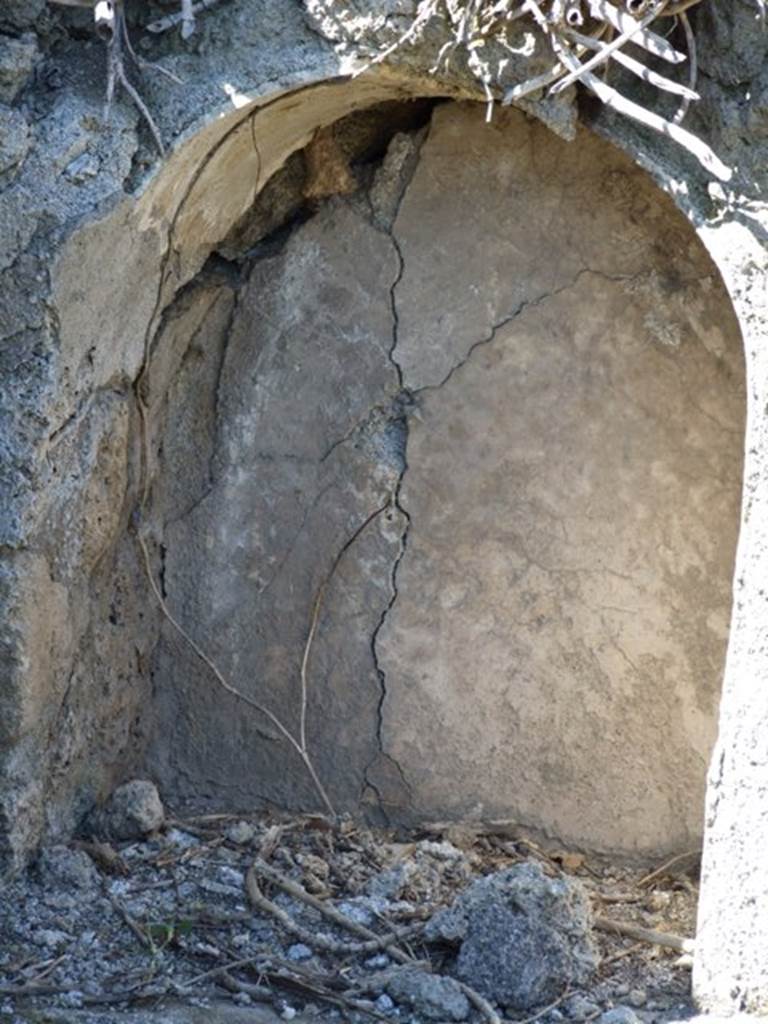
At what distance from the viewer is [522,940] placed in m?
3.78

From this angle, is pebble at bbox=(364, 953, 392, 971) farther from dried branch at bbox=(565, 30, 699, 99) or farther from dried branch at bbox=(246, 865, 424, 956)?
dried branch at bbox=(565, 30, 699, 99)

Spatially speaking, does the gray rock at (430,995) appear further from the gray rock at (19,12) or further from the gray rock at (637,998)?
the gray rock at (19,12)

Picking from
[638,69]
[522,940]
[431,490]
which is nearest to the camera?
[638,69]

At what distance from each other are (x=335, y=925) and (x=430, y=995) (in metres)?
0.33

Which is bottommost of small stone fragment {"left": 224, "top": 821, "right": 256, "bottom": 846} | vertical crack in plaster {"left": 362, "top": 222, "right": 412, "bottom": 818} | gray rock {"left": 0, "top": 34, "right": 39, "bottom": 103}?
small stone fragment {"left": 224, "top": 821, "right": 256, "bottom": 846}

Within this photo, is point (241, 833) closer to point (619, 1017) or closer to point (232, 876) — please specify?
point (232, 876)

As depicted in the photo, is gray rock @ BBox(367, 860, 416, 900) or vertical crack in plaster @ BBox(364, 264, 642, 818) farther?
vertical crack in plaster @ BBox(364, 264, 642, 818)

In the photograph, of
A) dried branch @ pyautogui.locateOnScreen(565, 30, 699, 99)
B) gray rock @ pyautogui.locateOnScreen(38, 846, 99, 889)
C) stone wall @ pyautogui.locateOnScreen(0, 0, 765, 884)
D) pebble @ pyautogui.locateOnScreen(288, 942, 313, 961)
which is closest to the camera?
dried branch @ pyautogui.locateOnScreen(565, 30, 699, 99)

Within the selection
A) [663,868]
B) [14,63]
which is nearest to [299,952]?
[663,868]

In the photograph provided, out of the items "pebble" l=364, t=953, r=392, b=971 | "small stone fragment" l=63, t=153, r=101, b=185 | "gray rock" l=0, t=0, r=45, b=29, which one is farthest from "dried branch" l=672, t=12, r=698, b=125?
"pebble" l=364, t=953, r=392, b=971

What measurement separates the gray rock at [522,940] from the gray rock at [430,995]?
0.05 meters

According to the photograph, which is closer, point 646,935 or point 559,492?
point 646,935

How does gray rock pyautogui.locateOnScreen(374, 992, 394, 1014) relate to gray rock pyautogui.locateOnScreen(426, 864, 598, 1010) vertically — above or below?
below

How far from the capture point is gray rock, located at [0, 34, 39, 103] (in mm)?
3809
